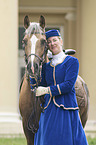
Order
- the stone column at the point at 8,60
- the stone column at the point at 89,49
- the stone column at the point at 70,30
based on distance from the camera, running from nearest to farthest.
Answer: the stone column at the point at 8,60 < the stone column at the point at 89,49 < the stone column at the point at 70,30

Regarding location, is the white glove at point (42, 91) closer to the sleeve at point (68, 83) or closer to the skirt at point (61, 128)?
the sleeve at point (68, 83)

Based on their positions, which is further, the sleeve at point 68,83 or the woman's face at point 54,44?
the woman's face at point 54,44

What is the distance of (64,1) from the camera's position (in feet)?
51.8

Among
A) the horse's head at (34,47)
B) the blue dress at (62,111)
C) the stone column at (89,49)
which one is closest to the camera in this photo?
the horse's head at (34,47)

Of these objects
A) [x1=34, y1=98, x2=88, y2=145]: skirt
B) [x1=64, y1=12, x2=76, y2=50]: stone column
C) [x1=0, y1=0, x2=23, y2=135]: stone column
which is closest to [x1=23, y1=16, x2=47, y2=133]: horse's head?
[x1=34, y1=98, x2=88, y2=145]: skirt

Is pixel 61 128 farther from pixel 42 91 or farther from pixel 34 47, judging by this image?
pixel 34 47

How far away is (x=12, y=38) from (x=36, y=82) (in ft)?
25.4

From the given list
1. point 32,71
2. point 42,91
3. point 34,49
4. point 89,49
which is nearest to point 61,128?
point 42,91

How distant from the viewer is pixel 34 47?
4.66m

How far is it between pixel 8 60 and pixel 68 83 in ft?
25.6

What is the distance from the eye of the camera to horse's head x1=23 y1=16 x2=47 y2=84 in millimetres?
4567

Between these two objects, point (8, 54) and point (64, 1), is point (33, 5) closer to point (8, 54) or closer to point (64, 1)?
point (64, 1)

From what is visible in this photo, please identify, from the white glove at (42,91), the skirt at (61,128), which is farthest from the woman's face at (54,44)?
the skirt at (61,128)

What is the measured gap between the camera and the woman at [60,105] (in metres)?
4.68
